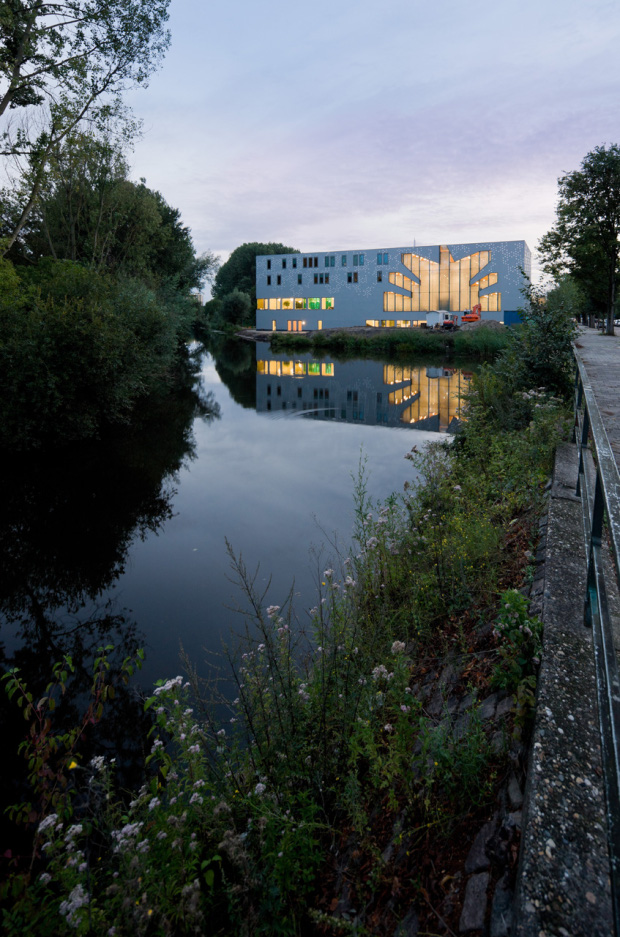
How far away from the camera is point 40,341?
46.8ft

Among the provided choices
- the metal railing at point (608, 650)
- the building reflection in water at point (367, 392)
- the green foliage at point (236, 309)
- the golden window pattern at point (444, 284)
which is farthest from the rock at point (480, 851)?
the green foliage at point (236, 309)

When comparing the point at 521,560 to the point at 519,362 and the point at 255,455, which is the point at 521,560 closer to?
the point at 519,362

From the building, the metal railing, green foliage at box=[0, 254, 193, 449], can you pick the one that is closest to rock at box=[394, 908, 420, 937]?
the metal railing

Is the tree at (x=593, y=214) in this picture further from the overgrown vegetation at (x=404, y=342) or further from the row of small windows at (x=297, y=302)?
the row of small windows at (x=297, y=302)

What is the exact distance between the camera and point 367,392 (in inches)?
1108

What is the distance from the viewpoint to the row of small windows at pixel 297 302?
240 ft

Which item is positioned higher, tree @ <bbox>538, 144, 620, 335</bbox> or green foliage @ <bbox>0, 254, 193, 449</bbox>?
tree @ <bbox>538, 144, 620, 335</bbox>

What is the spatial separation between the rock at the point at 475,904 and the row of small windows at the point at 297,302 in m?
74.2

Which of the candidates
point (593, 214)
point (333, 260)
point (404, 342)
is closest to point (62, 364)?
point (593, 214)

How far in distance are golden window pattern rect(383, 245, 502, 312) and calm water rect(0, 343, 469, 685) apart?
1825 inches

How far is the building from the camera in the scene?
61.4m

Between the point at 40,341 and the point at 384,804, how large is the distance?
47.5ft

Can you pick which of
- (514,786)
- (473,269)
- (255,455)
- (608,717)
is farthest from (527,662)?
(473,269)

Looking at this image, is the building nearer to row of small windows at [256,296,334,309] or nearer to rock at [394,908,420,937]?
row of small windows at [256,296,334,309]
